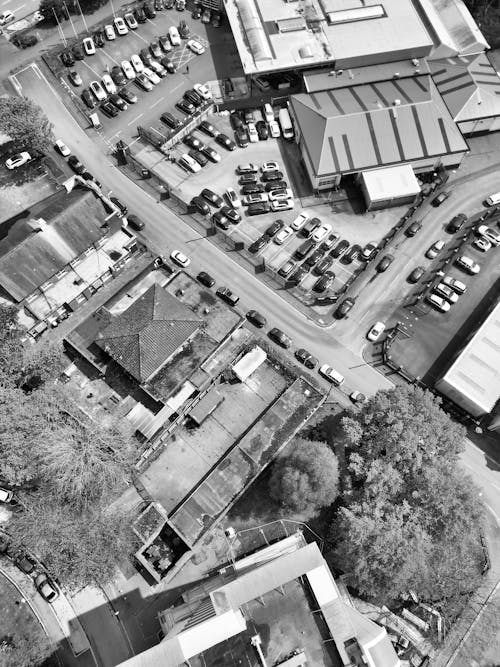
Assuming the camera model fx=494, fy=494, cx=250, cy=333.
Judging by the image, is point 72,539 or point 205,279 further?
point 205,279

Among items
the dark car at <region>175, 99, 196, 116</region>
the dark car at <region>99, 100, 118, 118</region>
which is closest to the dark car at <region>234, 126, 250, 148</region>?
the dark car at <region>175, 99, 196, 116</region>

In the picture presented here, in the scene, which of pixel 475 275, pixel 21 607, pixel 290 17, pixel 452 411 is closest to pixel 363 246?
pixel 475 275

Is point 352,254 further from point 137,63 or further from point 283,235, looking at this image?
point 137,63

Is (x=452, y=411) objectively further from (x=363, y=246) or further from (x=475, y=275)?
(x=363, y=246)

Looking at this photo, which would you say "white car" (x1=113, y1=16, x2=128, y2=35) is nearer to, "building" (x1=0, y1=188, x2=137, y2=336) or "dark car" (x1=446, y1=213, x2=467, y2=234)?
"building" (x1=0, y1=188, x2=137, y2=336)

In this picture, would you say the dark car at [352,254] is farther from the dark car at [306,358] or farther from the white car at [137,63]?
the white car at [137,63]

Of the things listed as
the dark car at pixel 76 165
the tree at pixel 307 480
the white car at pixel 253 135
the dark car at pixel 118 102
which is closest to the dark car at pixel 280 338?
the tree at pixel 307 480

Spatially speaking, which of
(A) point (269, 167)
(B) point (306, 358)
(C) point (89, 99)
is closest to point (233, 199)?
(A) point (269, 167)
